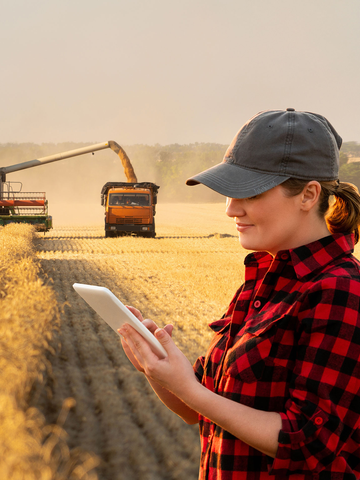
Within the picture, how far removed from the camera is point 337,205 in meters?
1.27

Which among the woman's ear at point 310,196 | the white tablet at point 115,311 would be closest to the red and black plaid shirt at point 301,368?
the woman's ear at point 310,196

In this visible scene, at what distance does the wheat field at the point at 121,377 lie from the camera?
9.50ft

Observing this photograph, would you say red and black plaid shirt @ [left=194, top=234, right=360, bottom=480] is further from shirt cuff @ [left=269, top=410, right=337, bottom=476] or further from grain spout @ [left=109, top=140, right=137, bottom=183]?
grain spout @ [left=109, top=140, right=137, bottom=183]

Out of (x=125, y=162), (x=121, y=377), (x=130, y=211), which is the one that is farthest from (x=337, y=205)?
(x=125, y=162)

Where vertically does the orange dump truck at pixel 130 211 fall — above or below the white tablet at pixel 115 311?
below

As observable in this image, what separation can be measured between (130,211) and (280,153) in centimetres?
1765

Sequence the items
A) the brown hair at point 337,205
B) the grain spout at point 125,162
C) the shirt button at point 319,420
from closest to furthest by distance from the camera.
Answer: the shirt button at point 319,420 < the brown hair at point 337,205 < the grain spout at point 125,162

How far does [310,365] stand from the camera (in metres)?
1.01

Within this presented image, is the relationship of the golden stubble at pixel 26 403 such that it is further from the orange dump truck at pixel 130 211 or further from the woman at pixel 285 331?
the orange dump truck at pixel 130 211

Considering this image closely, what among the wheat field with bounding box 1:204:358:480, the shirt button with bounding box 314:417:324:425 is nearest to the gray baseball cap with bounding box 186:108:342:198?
the shirt button with bounding box 314:417:324:425

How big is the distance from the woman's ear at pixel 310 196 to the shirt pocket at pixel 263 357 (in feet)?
1.03

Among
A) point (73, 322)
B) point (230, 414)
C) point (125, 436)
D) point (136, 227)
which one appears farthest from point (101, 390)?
point (136, 227)

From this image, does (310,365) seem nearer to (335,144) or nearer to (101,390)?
(335,144)

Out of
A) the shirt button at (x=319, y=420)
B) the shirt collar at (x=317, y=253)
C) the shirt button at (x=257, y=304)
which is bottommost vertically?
the shirt button at (x=319, y=420)
